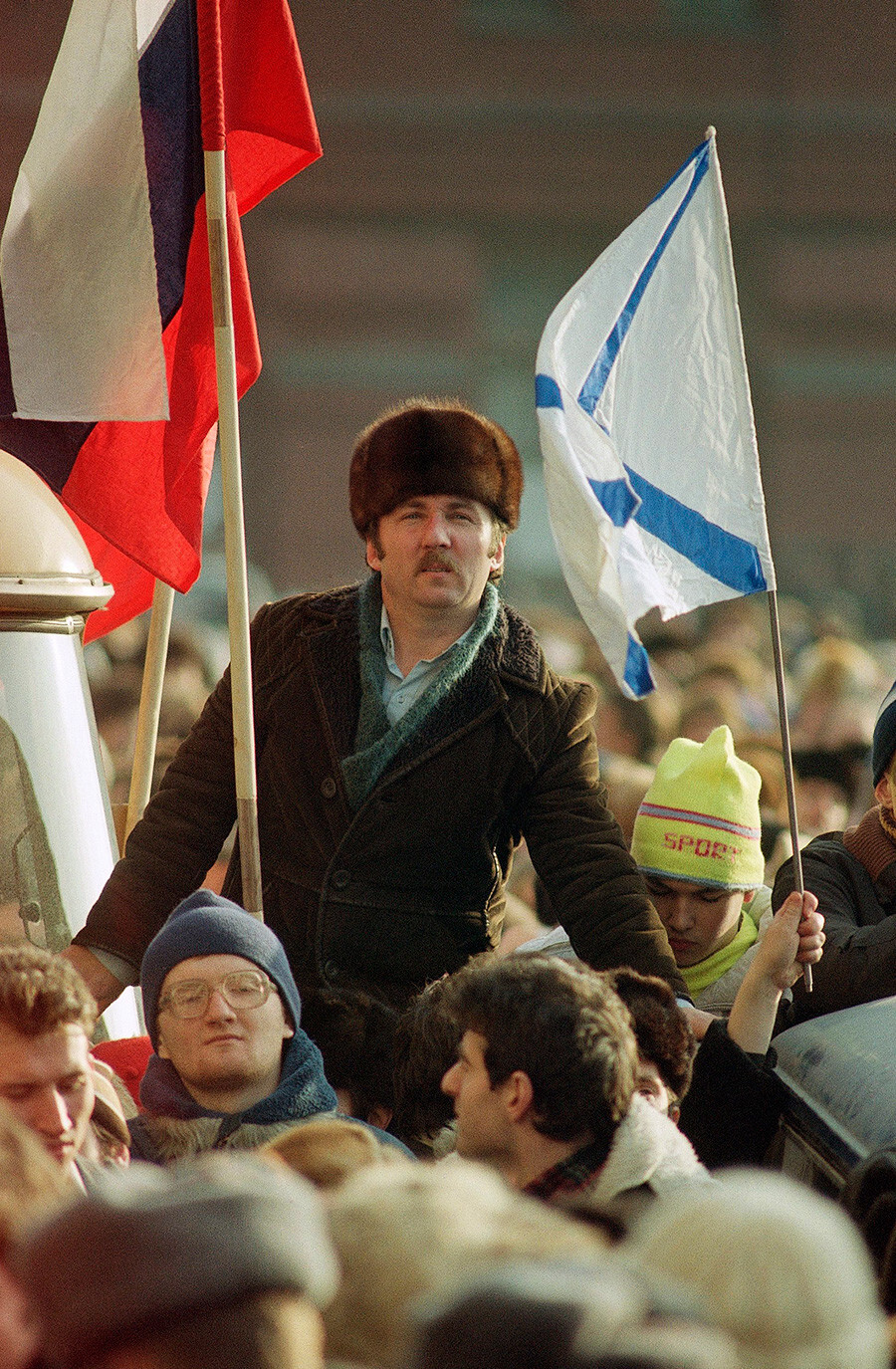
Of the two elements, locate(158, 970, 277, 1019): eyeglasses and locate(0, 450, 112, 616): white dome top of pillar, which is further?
locate(0, 450, 112, 616): white dome top of pillar

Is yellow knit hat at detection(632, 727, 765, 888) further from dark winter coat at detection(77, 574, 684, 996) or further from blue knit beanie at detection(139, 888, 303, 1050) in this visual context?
blue knit beanie at detection(139, 888, 303, 1050)

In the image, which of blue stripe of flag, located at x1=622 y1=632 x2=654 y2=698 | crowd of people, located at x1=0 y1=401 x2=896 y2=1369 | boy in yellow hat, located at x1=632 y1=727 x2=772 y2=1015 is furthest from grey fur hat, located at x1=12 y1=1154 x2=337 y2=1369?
boy in yellow hat, located at x1=632 y1=727 x2=772 y2=1015

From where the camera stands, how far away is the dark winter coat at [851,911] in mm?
3543

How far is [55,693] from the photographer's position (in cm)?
405

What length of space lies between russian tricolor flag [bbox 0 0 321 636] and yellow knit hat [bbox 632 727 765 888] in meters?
1.13

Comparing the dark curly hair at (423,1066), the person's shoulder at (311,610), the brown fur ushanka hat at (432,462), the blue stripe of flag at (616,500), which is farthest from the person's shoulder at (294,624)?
the dark curly hair at (423,1066)

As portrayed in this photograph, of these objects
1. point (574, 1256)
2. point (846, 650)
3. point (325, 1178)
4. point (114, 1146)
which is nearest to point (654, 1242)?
point (574, 1256)

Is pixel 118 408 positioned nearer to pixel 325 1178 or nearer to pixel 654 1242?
pixel 325 1178

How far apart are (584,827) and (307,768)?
528mm

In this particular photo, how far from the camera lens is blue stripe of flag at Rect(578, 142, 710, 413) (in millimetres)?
3857

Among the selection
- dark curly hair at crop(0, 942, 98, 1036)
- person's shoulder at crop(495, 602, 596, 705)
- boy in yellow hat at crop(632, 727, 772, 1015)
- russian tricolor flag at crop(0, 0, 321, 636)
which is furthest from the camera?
Answer: boy in yellow hat at crop(632, 727, 772, 1015)

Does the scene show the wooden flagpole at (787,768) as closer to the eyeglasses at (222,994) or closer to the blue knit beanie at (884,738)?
the blue knit beanie at (884,738)

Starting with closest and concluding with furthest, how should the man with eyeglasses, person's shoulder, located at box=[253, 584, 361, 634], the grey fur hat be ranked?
the grey fur hat
the man with eyeglasses
person's shoulder, located at box=[253, 584, 361, 634]

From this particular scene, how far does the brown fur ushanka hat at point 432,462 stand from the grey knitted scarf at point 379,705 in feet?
0.65
